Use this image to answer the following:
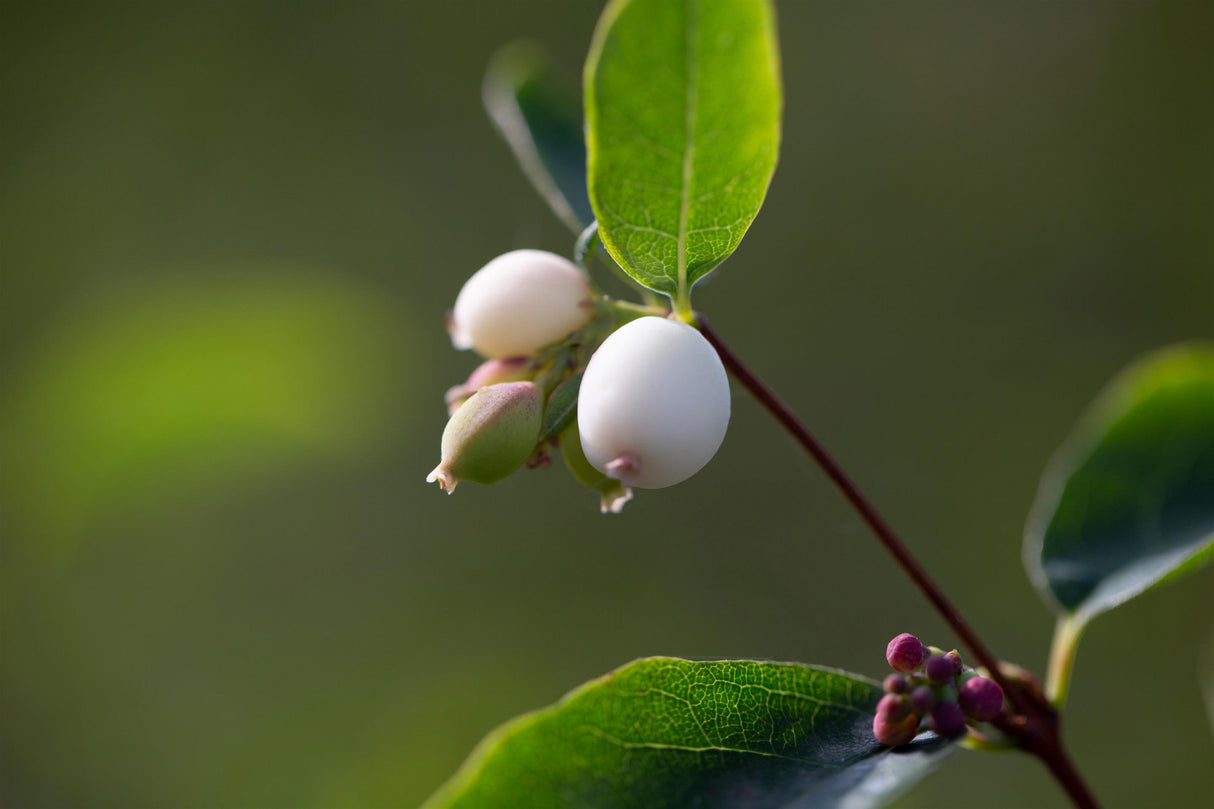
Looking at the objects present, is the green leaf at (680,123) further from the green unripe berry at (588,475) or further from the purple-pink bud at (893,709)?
the purple-pink bud at (893,709)

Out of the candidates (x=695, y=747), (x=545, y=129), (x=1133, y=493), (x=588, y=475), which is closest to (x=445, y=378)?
(x=545, y=129)

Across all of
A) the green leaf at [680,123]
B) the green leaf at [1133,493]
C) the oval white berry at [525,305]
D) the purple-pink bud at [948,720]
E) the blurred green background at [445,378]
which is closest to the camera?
the green leaf at [680,123]

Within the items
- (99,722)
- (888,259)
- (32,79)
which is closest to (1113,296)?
(888,259)

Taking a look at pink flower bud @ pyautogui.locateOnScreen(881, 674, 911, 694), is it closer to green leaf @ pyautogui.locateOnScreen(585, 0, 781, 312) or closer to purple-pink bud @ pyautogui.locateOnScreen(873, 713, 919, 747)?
purple-pink bud @ pyautogui.locateOnScreen(873, 713, 919, 747)

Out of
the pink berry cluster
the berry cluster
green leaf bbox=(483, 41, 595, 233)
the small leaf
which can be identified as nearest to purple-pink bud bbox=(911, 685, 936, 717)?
the pink berry cluster

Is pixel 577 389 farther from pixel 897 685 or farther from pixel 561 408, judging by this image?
pixel 897 685

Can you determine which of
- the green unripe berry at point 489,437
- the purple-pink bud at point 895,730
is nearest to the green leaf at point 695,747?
the purple-pink bud at point 895,730

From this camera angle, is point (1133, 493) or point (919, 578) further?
point (1133, 493)
